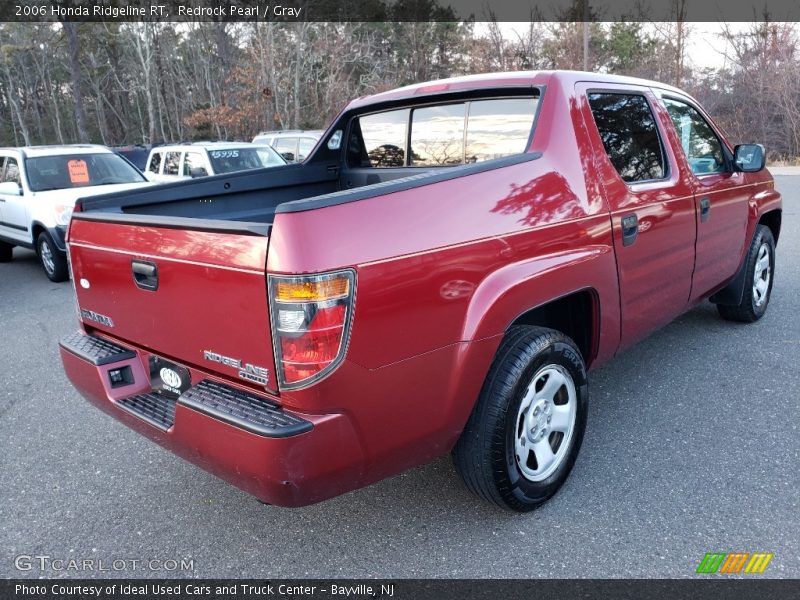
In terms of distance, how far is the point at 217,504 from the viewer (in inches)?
118

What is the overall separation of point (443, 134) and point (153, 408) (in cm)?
215

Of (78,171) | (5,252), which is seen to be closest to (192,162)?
(78,171)

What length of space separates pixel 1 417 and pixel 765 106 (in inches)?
1167

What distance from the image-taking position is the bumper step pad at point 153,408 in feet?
8.04

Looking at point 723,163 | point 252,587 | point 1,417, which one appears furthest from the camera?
point 723,163

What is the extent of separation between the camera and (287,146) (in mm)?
15781

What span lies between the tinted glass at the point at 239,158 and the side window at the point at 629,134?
26.4 ft

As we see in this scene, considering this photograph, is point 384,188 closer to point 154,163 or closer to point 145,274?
point 145,274

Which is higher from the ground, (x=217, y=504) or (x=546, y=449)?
(x=546, y=449)

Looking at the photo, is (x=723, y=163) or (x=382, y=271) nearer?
(x=382, y=271)

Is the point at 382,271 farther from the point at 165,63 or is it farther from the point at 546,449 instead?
the point at 165,63

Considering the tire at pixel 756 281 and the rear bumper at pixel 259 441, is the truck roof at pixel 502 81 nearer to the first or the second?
the tire at pixel 756 281

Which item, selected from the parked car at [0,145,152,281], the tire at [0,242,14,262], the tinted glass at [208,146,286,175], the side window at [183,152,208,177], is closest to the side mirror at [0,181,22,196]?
the parked car at [0,145,152,281]

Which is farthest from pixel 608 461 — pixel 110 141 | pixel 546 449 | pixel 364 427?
pixel 110 141
